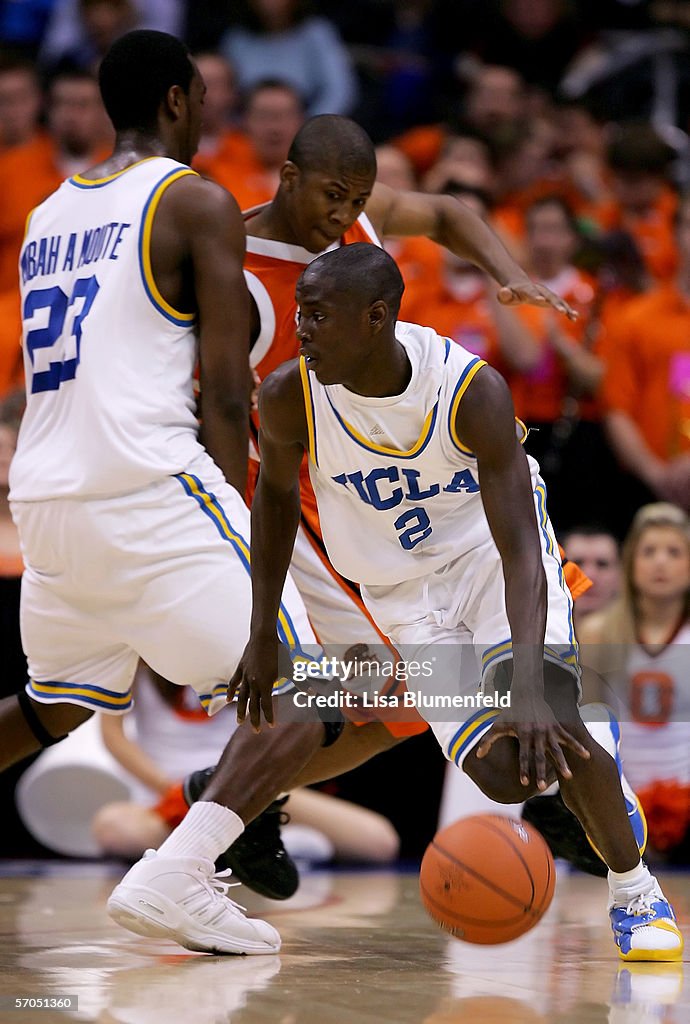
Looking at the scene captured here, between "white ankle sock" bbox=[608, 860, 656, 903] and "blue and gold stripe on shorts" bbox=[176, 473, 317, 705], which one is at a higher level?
"blue and gold stripe on shorts" bbox=[176, 473, 317, 705]

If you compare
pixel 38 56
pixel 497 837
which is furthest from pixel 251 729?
pixel 38 56

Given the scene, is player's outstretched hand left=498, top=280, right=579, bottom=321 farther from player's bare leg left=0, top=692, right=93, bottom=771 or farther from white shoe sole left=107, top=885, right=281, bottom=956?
white shoe sole left=107, top=885, right=281, bottom=956

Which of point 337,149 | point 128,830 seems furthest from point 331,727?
point 128,830

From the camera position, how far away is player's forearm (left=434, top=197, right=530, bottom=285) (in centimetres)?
441

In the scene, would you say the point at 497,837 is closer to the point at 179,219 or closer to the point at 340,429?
the point at 340,429

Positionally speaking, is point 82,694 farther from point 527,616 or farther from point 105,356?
point 527,616

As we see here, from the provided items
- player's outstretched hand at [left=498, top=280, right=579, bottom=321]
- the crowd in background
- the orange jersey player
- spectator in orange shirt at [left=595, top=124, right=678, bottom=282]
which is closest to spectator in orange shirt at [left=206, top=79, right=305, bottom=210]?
the crowd in background

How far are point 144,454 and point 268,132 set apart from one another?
483 cm

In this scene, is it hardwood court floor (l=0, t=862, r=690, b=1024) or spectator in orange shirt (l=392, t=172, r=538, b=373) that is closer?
hardwood court floor (l=0, t=862, r=690, b=1024)

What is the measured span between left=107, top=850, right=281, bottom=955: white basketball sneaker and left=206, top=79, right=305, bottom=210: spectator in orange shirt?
506cm

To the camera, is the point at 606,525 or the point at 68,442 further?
the point at 606,525

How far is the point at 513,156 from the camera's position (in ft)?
27.7

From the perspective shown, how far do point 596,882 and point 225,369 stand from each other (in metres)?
2.75

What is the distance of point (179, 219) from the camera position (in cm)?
381
